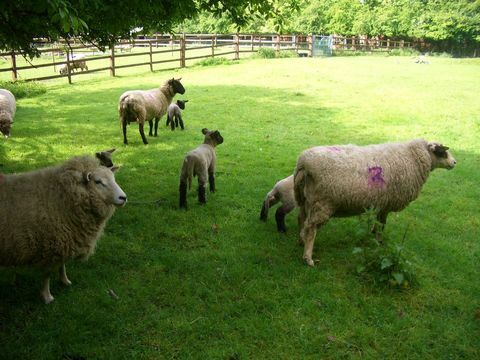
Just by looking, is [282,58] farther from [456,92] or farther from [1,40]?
[1,40]

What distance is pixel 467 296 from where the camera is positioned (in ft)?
14.0

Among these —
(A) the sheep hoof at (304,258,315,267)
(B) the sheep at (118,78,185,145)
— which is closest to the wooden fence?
(B) the sheep at (118,78,185,145)

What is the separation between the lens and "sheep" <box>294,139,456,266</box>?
460cm

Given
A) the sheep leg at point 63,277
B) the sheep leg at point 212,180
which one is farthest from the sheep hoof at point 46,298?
the sheep leg at point 212,180

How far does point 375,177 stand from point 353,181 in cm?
31

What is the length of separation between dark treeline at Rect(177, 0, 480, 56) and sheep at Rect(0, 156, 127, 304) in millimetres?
42742

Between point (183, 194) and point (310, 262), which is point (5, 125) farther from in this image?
point (310, 262)

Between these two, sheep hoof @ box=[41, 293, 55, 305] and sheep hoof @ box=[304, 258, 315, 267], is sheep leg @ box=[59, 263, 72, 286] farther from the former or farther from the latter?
sheep hoof @ box=[304, 258, 315, 267]

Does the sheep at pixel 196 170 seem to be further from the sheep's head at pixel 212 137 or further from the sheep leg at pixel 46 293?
the sheep leg at pixel 46 293

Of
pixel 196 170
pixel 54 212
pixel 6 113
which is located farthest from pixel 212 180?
pixel 6 113

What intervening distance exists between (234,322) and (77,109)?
11.4m

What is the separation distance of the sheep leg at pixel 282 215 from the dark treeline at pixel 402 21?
4165 centimetres

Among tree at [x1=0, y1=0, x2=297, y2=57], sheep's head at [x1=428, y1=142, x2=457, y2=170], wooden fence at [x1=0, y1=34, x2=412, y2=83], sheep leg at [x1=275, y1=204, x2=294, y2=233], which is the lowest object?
sheep leg at [x1=275, y1=204, x2=294, y2=233]

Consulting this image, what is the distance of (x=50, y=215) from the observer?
12.3ft
